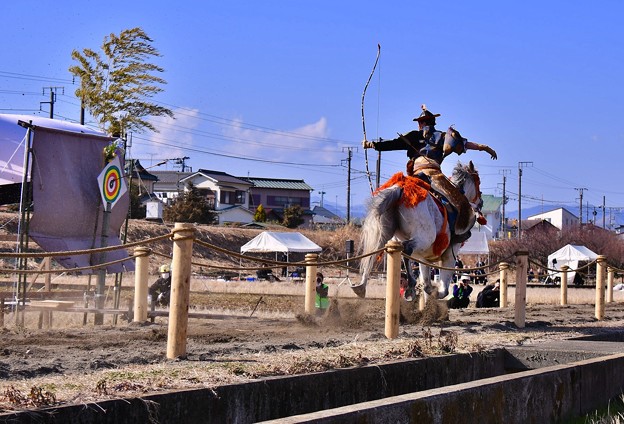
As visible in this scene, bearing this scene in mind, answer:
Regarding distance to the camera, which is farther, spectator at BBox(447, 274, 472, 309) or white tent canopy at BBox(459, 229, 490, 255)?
white tent canopy at BBox(459, 229, 490, 255)

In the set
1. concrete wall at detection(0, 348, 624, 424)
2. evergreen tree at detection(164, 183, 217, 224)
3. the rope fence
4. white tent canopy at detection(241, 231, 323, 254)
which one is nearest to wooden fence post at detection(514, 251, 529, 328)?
the rope fence

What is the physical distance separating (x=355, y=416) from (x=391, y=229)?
925 cm

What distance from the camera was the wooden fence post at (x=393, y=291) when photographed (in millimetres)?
10898

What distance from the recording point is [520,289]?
14203mm

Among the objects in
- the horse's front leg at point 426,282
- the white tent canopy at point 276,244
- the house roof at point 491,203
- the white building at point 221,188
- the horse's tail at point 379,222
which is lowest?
the horse's front leg at point 426,282

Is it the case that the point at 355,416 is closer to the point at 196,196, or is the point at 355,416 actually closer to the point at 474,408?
the point at 474,408

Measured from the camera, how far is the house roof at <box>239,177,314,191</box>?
10312 centimetres

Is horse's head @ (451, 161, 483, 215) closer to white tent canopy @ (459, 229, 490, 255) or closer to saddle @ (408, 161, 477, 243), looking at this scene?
saddle @ (408, 161, 477, 243)

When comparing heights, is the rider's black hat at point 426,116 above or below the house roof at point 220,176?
below

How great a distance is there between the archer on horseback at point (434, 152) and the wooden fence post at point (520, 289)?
43.7 inches

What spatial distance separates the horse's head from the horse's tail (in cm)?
251

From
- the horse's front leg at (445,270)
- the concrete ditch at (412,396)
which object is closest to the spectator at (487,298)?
the horse's front leg at (445,270)

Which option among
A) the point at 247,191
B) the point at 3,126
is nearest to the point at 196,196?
the point at 247,191

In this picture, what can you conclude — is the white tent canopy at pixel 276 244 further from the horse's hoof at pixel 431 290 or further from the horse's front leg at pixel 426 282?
the horse's hoof at pixel 431 290
